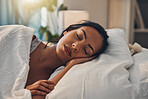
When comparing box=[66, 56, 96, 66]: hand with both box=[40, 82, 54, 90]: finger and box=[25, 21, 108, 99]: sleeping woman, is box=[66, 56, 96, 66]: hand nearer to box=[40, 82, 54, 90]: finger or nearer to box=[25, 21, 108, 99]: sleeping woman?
box=[25, 21, 108, 99]: sleeping woman

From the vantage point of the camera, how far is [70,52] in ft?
3.40

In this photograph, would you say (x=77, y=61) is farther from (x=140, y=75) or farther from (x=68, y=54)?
(x=140, y=75)

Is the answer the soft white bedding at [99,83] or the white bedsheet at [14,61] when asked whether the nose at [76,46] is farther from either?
the white bedsheet at [14,61]

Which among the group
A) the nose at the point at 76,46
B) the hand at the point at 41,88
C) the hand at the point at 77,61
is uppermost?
the nose at the point at 76,46

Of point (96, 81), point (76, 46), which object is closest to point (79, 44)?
point (76, 46)

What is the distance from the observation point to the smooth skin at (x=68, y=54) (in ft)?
3.36

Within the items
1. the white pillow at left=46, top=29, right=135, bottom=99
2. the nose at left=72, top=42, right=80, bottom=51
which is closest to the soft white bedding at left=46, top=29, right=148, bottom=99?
the white pillow at left=46, top=29, right=135, bottom=99

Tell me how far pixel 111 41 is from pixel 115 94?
48 centimetres

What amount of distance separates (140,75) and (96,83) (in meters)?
0.21

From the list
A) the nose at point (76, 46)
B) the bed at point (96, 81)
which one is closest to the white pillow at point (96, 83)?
the bed at point (96, 81)

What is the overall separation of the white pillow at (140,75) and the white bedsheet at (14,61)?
1.47 ft

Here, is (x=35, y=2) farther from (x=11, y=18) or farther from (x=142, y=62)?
(x=142, y=62)

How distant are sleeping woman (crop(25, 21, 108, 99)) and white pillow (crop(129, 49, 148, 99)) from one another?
209 millimetres

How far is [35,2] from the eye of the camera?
2.77 m
